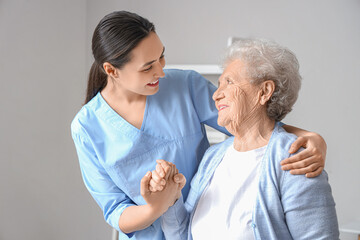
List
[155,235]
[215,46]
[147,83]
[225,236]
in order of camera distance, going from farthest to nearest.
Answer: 1. [215,46]
2. [155,235]
3. [147,83]
4. [225,236]

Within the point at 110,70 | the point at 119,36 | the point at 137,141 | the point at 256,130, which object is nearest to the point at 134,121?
the point at 137,141

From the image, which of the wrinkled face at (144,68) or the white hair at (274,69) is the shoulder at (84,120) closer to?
the wrinkled face at (144,68)

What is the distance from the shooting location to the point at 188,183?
163 centimetres

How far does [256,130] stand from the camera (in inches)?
55.7

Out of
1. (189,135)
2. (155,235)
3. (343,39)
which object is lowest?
(155,235)

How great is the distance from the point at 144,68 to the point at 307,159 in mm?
632

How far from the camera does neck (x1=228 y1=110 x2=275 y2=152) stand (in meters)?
1.41

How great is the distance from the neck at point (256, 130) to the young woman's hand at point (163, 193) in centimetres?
27

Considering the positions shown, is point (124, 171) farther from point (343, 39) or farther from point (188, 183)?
point (343, 39)

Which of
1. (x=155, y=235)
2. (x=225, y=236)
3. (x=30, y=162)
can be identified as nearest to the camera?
(x=225, y=236)

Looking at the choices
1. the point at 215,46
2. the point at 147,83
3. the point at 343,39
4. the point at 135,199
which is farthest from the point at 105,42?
the point at 343,39

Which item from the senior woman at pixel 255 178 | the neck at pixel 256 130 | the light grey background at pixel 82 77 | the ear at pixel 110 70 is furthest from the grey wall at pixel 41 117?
the neck at pixel 256 130

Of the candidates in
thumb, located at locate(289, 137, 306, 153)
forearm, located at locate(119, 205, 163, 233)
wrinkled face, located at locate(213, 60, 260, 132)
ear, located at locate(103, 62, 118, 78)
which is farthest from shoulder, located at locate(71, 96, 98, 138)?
thumb, located at locate(289, 137, 306, 153)

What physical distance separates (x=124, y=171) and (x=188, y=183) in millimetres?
266
